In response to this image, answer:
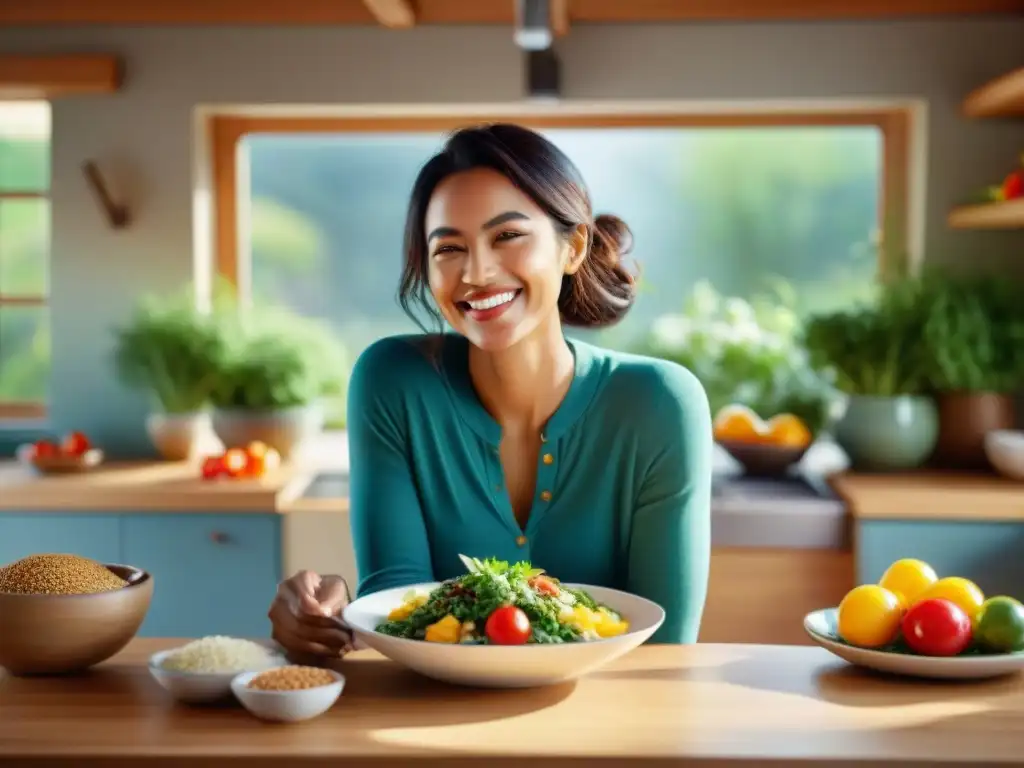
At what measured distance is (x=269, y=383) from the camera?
13.0 ft

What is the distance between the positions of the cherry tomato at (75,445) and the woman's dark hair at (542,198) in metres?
2.03

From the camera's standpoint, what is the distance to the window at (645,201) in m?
4.33

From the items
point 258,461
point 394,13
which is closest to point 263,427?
point 258,461

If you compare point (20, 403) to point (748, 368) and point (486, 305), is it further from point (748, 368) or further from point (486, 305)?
point (486, 305)

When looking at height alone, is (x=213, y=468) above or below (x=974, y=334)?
below

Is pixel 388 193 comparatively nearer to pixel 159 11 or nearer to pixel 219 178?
pixel 219 178

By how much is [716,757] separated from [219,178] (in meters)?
3.43

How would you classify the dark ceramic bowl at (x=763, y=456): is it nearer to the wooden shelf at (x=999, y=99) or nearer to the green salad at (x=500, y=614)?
the wooden shelf at (x=999, y=99)

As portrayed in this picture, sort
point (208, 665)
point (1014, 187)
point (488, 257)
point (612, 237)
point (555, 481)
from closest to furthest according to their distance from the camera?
point (208, 665) → point (488, 257) → point (555, 481) → point (612, 237) → point (1014, 187)

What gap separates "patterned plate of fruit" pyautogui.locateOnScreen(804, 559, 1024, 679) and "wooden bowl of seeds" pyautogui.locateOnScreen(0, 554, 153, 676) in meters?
0.90

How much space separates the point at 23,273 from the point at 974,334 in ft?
10.2

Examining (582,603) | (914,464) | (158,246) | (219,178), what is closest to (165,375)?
(158,246)

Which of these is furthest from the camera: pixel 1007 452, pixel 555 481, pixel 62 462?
pixel 62 462

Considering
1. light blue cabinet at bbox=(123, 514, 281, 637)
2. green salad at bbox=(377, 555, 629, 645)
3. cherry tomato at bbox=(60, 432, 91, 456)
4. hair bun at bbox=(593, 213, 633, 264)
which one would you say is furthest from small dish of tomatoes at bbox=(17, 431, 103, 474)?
green salad at bbox=(377, 555, 629, 645)
